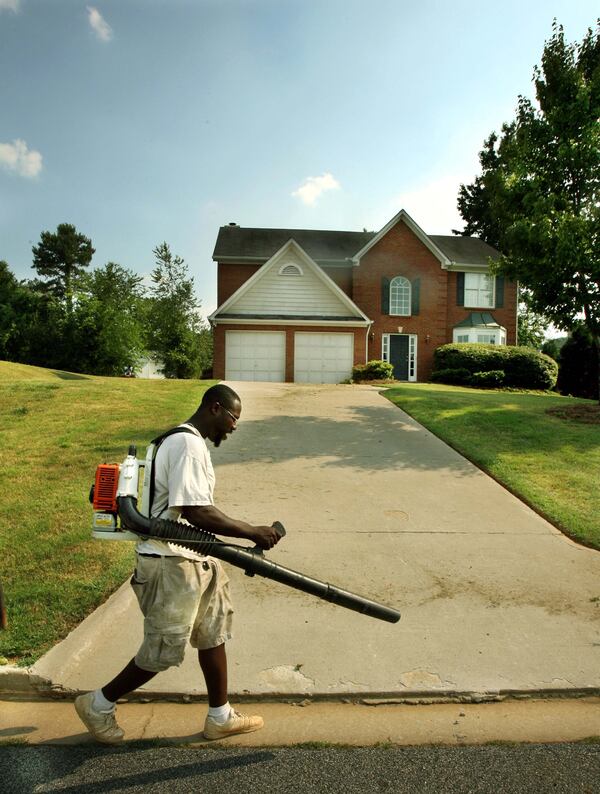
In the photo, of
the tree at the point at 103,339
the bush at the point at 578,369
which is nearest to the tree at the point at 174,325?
the tree at the point at 103,339

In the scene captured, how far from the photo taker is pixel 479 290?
30.0 metres

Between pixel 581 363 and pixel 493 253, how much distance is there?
9455 millimetres

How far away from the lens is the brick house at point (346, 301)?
82.4 ft

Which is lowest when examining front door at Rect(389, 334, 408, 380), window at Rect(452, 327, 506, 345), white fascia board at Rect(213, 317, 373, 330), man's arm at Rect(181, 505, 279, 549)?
man's arm at Rect(181, 505, 279, 549)

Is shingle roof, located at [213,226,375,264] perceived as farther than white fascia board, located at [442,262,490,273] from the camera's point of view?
Yes

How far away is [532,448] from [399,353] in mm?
18661

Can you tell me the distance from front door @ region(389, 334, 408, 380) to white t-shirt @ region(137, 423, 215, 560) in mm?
25675

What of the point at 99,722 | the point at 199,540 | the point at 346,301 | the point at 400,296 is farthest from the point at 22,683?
the point at 400,296

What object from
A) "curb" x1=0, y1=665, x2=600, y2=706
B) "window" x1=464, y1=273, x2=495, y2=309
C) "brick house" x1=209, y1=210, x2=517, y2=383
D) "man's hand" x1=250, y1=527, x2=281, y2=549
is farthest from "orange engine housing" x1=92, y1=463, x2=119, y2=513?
"window" x1=464, y1=273, x2=495, y2=309

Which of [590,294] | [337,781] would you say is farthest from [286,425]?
[337,781]

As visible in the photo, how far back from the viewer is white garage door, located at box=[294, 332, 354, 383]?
25156 millimetres

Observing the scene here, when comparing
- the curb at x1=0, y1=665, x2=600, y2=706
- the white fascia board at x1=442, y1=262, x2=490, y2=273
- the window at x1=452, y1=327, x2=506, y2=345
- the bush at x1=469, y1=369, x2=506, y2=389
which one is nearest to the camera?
the curb at x1=0, y1=665, x2=600, y2=706

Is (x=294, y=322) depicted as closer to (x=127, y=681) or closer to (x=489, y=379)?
(x=489, y=379)

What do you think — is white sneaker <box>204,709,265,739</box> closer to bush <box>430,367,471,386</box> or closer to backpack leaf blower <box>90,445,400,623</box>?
backpack leaf blower <box>90,445,400,623</box>
